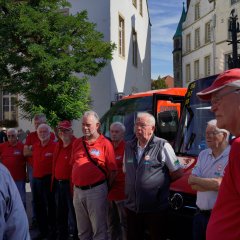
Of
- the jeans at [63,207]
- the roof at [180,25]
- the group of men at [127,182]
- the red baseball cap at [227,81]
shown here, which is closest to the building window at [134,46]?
the group of men at [127,182]

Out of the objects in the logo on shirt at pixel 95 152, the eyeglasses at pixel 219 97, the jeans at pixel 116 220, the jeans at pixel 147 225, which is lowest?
the jeans at pixel 116 220

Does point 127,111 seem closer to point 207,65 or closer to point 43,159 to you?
point 43,159

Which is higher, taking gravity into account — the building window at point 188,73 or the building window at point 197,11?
the building window at point 197,11

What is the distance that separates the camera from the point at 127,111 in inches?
398

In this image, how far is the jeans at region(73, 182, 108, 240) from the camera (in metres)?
5.32

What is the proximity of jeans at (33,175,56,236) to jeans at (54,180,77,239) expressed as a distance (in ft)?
1.02

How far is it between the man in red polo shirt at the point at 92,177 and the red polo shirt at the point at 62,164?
80 centimetres

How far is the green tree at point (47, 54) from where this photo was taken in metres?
12.7

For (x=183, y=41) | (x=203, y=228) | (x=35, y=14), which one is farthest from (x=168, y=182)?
(x=183, y=41)

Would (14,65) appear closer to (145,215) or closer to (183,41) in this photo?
(145,215)

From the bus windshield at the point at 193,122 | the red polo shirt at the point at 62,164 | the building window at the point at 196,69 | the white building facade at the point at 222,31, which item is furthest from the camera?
the building window at the point at 196,69

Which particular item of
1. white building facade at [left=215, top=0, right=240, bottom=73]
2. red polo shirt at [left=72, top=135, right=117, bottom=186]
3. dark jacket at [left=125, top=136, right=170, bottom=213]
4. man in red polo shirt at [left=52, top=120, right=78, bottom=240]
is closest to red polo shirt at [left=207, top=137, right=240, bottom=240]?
dark jacket at [left=125, top=136, right=170, bottom=213]

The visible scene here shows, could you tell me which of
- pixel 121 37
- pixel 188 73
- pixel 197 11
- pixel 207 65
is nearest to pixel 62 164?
pixel 121 37

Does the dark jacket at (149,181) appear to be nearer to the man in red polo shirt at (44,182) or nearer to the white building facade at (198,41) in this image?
the man in red polo shirt at (44,182)
